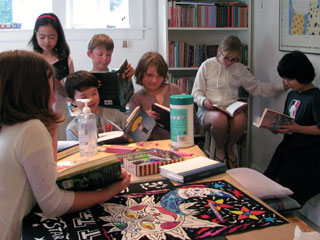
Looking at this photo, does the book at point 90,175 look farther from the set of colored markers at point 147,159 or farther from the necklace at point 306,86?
the necklace at point 306,86

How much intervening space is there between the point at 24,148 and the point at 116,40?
2.94 metres

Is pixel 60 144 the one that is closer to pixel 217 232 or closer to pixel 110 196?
pixel 110 196

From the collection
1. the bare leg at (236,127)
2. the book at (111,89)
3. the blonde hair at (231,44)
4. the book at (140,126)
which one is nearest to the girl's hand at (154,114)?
the book at (140,126)

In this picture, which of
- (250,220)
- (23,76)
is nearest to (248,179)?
(250,220)

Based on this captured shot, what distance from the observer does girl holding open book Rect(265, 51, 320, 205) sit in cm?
254

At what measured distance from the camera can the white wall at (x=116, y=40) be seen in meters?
3.67

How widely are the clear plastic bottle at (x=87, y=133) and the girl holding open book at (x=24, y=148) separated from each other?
0.59 meters

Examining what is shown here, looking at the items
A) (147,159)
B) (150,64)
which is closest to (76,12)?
(150,64)

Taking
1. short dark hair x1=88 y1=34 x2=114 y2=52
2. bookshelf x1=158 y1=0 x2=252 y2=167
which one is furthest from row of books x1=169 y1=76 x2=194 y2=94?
short dark hair x1=88 y1=34 x2=114 y2=52

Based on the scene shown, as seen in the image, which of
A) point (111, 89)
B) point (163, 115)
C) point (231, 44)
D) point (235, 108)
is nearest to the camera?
point (163, 115)

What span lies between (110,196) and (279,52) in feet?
8.00

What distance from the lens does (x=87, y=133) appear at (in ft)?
5.64

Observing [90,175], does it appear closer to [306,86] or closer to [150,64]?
[150,64]

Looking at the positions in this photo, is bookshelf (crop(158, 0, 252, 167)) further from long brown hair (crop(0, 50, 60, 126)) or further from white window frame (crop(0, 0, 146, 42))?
long brown hair (crop(0, 50, 60, 126))
